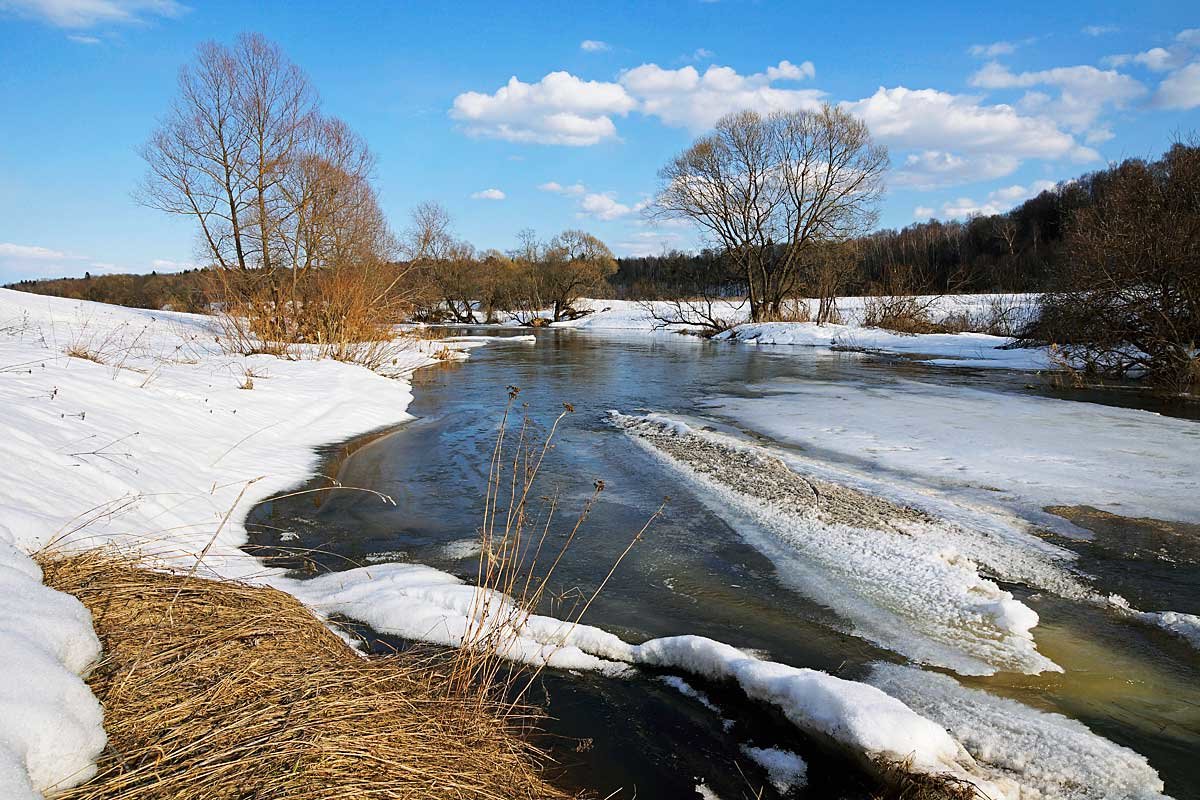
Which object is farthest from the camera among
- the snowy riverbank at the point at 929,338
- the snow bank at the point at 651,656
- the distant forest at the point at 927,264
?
the distant forest at the point at 927,264

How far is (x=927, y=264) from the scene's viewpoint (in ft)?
177

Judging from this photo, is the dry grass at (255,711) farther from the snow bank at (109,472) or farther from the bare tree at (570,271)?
the bare tree at (570,271)

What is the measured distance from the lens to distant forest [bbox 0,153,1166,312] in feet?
103

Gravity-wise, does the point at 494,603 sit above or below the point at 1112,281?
below

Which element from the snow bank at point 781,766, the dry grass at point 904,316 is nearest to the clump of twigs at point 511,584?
the snow bank at point 781,766

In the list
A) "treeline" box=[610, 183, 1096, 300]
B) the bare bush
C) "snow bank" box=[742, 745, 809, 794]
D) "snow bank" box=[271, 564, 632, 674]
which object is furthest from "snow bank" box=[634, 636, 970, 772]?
"treeline" box=[610, 183, 1096, 300]

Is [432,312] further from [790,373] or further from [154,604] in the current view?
[154,604]

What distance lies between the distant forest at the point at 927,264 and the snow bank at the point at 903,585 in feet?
79.3

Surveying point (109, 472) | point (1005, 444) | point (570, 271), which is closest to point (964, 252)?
point (570, 271)

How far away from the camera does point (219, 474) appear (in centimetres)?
542

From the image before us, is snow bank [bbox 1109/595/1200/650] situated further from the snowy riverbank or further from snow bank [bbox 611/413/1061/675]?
the snowy riverbank

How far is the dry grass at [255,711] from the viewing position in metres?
1.48

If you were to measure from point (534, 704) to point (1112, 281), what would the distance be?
42.9 ft

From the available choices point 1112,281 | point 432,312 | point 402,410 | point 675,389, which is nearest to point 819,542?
point 402,410
